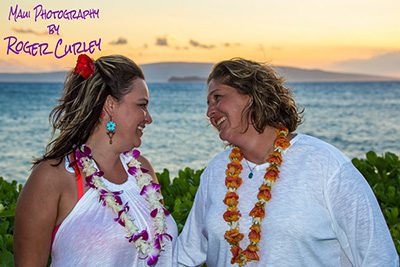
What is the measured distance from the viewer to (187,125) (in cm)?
4022

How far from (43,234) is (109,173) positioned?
1.85 ft

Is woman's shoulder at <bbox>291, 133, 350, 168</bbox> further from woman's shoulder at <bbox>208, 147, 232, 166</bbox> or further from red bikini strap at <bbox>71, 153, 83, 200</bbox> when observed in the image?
red bikini strap at <bbox>71, 153, 83, 200</bbox>

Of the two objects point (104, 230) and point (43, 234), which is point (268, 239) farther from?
point (43, 234)

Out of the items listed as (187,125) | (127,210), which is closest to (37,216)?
(127,210)

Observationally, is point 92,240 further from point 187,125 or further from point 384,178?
point 187,125

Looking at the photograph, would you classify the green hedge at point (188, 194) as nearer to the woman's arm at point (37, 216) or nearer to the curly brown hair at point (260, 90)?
the woman's arm at point (37, 216)

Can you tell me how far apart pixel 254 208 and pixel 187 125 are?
36299 mm

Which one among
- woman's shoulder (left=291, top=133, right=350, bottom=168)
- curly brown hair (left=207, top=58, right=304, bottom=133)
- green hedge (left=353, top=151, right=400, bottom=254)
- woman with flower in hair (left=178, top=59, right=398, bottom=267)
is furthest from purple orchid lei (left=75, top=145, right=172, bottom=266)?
green hedge (left=353, top=151, right=400, bottom=254)

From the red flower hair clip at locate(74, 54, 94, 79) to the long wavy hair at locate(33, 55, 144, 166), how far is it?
0.07ft

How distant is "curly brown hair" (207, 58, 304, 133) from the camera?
13.0 feet

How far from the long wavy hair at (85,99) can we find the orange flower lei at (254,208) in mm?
775

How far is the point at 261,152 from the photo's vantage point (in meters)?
4.06

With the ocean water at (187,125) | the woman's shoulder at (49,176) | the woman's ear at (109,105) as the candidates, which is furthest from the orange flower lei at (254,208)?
the ocean water at (187,125)

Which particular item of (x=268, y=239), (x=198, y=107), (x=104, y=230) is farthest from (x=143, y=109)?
(x=198, y=107)
